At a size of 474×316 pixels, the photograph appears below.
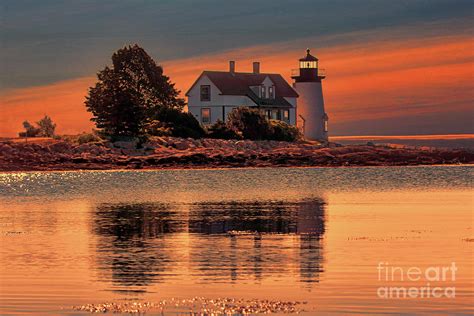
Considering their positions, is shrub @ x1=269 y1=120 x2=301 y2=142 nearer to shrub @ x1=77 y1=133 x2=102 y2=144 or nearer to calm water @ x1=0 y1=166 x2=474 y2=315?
shrub @ x1=77 y1=133 x2=102 y2=144

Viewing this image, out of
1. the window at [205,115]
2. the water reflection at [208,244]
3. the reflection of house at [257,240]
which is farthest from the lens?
the window at [205,115]

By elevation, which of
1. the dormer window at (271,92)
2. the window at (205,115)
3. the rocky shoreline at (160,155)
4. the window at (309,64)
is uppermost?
the window at (309,64)

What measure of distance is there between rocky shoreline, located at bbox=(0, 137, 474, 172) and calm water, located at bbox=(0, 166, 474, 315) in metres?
42.7

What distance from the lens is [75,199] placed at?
→ 55281mm

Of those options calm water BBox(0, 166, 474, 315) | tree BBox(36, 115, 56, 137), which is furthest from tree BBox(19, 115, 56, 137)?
calm water BBox(0, 166, 474, 315)

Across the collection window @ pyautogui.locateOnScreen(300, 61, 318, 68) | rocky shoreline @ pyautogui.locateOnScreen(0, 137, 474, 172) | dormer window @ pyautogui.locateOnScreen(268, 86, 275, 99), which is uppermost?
window @ pyautogui.locateOnScreen(300, 61, 318, 68)

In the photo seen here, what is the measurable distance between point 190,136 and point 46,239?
73.7 metres

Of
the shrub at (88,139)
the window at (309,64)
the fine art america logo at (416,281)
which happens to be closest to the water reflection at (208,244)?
the fine art america logo at (416,281)

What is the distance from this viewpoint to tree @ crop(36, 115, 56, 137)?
409 ft

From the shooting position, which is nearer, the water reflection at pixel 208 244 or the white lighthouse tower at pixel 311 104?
the water reflection at pixel 208 244

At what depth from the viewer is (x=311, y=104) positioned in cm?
12438

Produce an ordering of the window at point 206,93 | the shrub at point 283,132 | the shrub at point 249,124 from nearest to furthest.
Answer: the shrub at point 249,124, the shrub at point 283,132, the window at point 206,93

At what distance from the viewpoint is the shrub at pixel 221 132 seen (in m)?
106

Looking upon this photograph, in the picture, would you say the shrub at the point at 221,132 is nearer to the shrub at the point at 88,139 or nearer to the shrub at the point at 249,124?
the shrub at the point at 249,124
